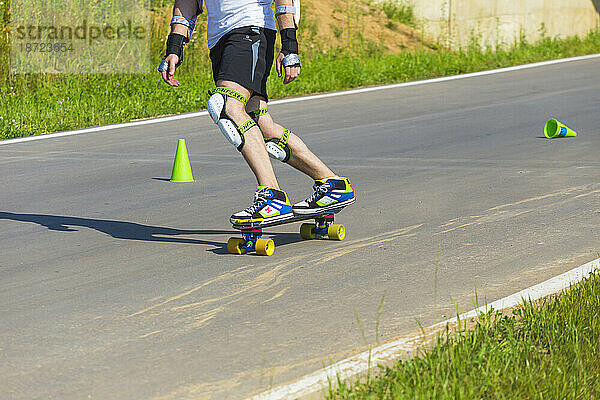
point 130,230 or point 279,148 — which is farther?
point 130,230

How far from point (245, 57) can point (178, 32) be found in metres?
0.59

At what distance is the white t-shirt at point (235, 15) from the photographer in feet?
21.2

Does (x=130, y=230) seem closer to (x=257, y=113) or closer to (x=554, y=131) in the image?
(x=257, y=113)

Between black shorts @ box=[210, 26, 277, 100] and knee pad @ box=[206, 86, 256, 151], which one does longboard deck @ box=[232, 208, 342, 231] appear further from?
black shorts @ box=[210, 26, 277, 100]

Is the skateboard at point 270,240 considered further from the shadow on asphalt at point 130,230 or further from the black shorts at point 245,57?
the black shorts at point 245,57

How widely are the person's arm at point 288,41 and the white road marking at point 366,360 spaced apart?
2.04m

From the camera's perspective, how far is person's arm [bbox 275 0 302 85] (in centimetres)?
643

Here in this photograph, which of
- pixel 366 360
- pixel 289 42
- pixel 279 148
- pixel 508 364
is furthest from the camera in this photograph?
pixel 279 148

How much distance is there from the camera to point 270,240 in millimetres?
6305

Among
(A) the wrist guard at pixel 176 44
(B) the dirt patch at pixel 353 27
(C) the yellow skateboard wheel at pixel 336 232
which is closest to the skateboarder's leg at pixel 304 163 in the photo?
(C) the yellow skateboard wheel at pixel 336 232

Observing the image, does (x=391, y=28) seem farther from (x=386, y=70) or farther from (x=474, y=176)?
(x=474, y=176)

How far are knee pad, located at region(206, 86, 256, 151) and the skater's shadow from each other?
2.36 ft

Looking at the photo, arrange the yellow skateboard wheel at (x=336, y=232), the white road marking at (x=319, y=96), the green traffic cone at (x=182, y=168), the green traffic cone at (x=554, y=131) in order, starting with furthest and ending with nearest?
the white road marking at (x=319, y=96) → the green traffic cone at (x=554, y=131) → the green traffic cone at (x=182, y=168) → the yellow skateboard wheel at (x=336, y=232)

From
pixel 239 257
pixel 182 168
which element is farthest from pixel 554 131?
pixel 239 257
